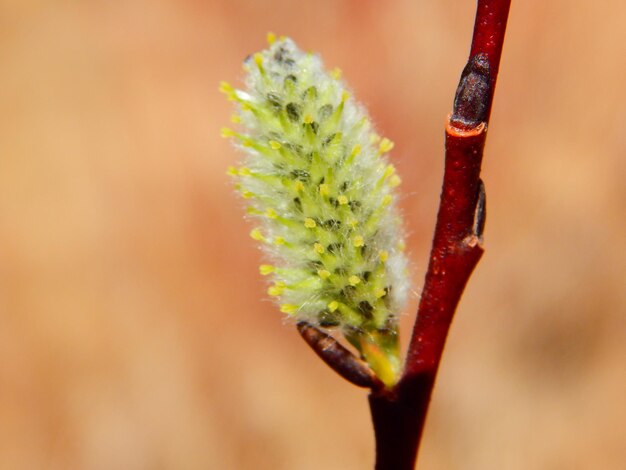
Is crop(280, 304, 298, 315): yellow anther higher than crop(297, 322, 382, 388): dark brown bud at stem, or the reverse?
crop(280, 304, 298, 315): yellow anther

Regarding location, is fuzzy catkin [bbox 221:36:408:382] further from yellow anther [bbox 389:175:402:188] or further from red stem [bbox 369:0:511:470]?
red stem [bbox 369:0:511:470]

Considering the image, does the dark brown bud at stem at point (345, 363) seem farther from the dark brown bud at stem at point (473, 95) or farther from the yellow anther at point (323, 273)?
the dark brown bud at stem at point (473, 95)

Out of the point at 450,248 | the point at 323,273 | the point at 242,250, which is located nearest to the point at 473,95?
the point at 450,248

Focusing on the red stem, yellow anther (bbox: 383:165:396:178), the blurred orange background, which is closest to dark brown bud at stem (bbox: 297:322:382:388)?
the red stem

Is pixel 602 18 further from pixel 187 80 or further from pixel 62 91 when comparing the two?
pixel 62 91

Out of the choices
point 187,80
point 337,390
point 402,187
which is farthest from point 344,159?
point 187,80
